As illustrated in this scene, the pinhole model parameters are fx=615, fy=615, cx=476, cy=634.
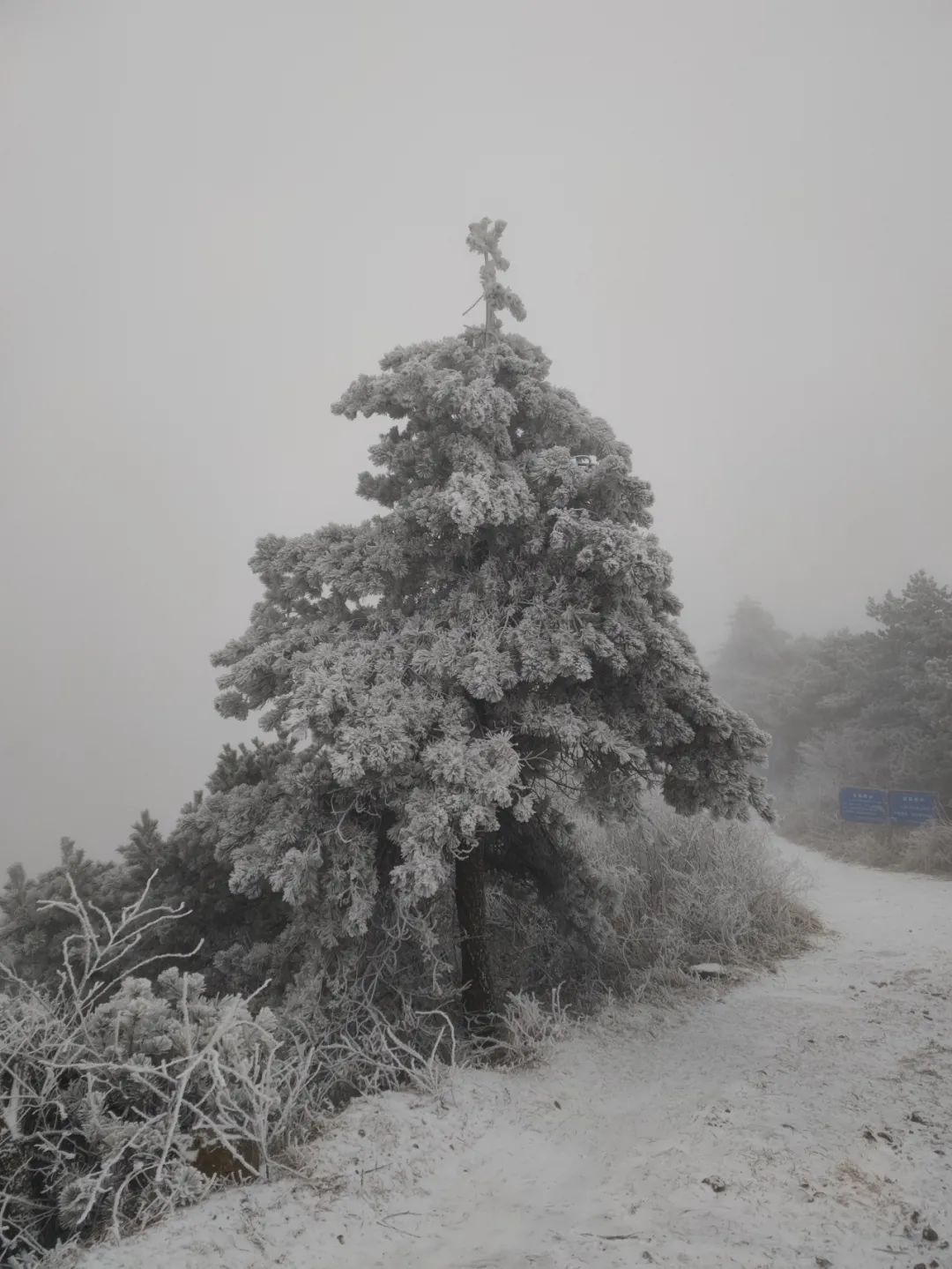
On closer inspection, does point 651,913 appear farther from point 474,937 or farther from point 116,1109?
point 116,1109

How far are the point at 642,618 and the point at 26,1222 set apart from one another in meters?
6.05

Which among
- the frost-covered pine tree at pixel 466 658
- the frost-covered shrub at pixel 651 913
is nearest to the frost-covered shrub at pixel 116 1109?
the frost-covered pine tree at pixel 466 658

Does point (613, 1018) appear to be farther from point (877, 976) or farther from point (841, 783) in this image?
point (841, 783)

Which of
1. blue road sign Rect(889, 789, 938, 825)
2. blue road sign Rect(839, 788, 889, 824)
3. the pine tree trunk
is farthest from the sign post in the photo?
the pine tree trunk

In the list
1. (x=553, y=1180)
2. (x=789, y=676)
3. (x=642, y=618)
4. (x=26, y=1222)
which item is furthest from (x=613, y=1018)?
(x=789, y=676)

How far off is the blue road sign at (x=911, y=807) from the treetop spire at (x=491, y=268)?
14749 mm

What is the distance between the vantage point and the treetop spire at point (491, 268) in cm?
721

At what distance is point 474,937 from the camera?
666 centimetres

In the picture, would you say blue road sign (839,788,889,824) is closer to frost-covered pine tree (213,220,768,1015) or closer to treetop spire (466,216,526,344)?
frost-covered pine tree (213,220,768,1015)

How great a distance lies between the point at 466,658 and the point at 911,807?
47.4 feet

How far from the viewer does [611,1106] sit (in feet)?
17.0

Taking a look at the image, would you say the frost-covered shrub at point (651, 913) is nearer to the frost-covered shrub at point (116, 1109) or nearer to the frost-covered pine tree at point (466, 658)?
the frost-covered pine tree at point (466, 658)

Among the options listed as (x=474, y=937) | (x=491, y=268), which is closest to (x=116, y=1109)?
(x=474, y=937)

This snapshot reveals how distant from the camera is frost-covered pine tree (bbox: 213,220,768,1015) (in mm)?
5496
